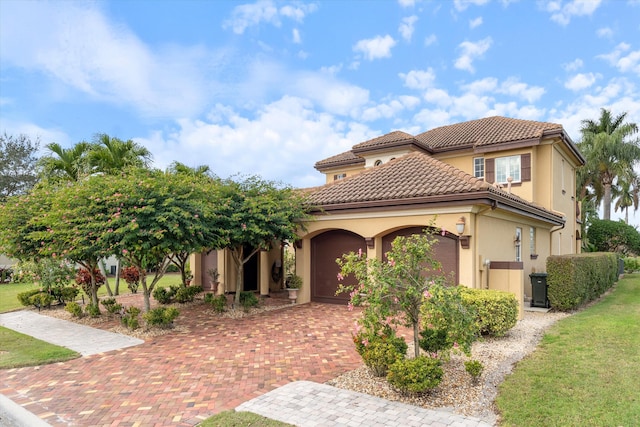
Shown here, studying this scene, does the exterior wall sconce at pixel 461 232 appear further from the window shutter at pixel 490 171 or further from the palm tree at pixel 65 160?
the palm tree at pixel 65 160

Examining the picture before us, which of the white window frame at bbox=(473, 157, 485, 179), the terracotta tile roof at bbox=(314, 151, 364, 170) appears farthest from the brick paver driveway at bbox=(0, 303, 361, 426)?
the terracotta tile roof at bbox=(314, 151, 364, 170)

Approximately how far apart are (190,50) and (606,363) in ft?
52.5

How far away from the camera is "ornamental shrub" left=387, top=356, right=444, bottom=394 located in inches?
219

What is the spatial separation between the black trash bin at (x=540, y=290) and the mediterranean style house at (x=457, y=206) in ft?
3.00

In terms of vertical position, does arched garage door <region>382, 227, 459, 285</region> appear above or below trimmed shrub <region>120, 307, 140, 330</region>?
above

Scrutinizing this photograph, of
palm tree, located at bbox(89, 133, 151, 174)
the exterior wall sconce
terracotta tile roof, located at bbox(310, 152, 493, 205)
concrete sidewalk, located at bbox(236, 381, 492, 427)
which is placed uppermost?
palm tree, located at bbox(89, 133, 151, 174)

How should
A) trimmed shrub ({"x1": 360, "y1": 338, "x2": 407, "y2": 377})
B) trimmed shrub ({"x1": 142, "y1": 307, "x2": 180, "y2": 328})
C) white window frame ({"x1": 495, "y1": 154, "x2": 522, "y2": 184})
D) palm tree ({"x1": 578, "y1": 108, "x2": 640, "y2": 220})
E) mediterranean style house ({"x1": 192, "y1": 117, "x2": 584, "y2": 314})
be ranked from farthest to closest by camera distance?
palm tree ({"x1": 578, "y1": 108, "x2": 640, "y2": 220}) → white window frame ({"x1": 495, "y1": 154, "x2": 522, "y2": 184}) → mediterranean style house ({"x1": 192, "y1": 117, "x2": 584, "y2": 314}) → trimmed shrub ({"x1": 142, "y1": 307, "x2": 180, "y2": 328}) → trimmed shrub ({"x1": 360, "y1": 338, "x2": 407, "y2": 377})

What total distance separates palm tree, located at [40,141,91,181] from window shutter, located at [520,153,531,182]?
20642 millimetres

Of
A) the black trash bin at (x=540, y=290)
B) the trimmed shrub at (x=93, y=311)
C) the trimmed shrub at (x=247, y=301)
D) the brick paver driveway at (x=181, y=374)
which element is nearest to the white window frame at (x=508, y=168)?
the black trash bin at (x=540, y=290)

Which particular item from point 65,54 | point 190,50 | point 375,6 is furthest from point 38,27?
point 375,6

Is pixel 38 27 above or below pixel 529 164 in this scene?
above

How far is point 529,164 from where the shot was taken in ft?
60.8

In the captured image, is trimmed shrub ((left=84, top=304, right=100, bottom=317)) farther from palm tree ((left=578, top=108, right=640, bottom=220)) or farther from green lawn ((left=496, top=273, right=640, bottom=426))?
palm tree ((left=578, top=108, right=640, bottom=220))

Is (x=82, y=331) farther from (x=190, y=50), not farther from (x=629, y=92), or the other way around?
(x=629, y=92)
